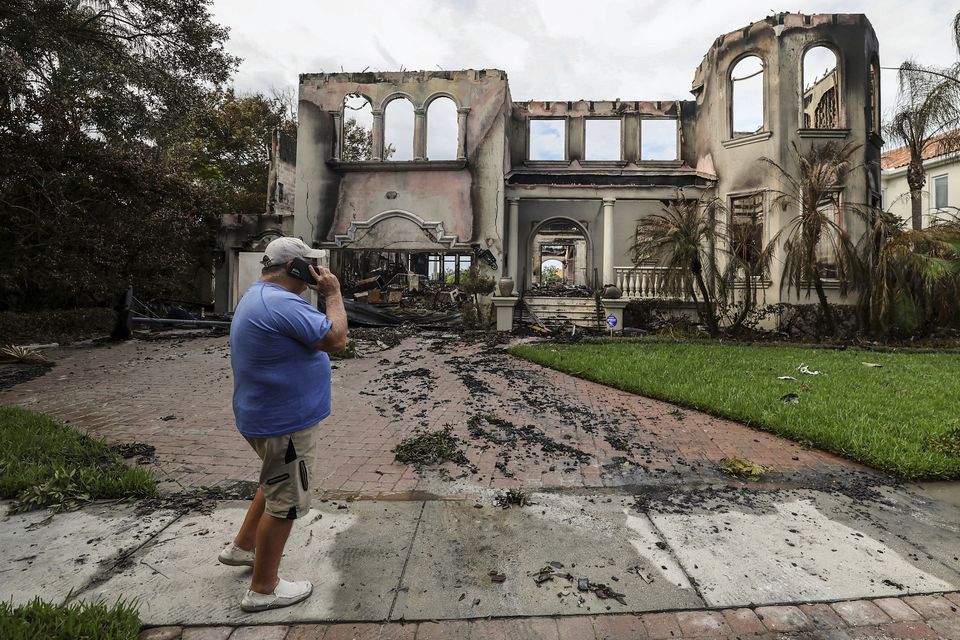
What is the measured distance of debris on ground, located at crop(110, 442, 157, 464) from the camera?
363 cm

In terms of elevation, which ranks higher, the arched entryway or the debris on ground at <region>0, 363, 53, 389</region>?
the arched entryway

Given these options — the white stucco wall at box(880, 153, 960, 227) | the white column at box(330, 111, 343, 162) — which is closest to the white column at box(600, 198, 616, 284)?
the white column at box(330, 111, 343, 162)

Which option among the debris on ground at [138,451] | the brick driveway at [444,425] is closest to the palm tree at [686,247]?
the brick driveway at [444,425]

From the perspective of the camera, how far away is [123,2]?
8.45 m

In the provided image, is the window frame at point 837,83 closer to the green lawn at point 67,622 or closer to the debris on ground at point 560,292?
the debris on ground at point 560,292

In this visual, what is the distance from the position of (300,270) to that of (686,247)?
9.79 m

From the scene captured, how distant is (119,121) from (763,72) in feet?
51.8

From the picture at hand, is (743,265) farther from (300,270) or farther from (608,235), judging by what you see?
(300,270)

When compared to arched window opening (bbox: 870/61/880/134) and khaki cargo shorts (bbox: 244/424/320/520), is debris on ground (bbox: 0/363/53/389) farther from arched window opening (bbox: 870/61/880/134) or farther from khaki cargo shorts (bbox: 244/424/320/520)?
arched window opening (bbox: 870/61/880/134)

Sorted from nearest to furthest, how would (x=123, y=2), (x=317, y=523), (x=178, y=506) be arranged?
(x=317, y=523)
(x=178, y=506)
(x=123, y=2)

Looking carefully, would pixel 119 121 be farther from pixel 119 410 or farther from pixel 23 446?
pixel 23 446

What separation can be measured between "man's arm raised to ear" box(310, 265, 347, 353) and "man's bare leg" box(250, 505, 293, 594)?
2.39ft

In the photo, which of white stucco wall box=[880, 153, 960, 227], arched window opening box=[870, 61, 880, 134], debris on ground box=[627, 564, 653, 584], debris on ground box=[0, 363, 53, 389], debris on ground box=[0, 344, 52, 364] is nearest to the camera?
debris on ground box=[627, 564, 653, 584]

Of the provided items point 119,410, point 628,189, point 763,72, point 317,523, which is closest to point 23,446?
point 119,410
